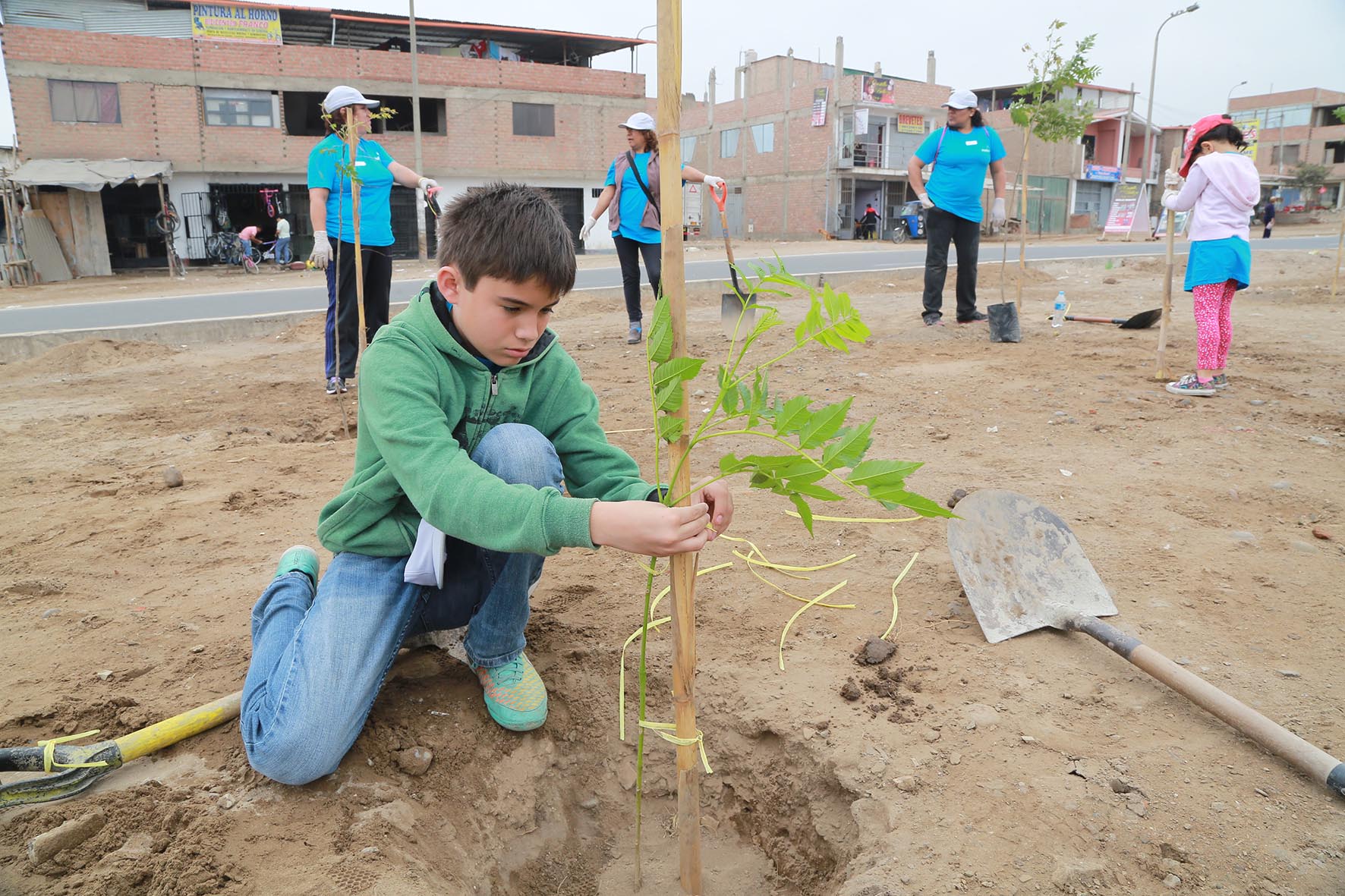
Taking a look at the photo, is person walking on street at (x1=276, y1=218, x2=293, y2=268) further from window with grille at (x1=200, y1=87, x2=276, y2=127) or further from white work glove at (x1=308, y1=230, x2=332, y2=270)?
white work glove at (x1=308, y1=230, x2=332, y2=270)

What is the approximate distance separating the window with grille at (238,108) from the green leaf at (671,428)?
2765cm

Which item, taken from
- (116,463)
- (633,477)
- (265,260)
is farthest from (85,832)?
(265,260)

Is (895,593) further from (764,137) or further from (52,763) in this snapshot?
(764,137)

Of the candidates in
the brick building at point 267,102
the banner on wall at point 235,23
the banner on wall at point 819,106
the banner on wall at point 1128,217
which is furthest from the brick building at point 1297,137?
the banner on wall at point 235,23

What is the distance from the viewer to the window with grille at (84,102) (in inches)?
882

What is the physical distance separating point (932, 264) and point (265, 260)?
23.1 m

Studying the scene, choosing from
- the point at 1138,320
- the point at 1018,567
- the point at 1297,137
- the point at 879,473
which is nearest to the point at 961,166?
the point at 1138,320

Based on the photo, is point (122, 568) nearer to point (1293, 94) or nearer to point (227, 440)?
point (227, 440)

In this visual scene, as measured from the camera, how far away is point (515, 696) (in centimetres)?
202

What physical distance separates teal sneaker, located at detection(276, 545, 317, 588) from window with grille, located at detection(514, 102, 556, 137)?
91.6ft

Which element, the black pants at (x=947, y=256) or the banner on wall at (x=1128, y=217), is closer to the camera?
the black pants at (x=947, y=256)

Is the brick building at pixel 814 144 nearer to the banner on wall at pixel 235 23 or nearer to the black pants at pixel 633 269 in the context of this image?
the banner on wall at pixel 235 23

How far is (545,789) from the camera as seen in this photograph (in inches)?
78.4

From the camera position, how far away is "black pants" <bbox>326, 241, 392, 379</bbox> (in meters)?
5.18
